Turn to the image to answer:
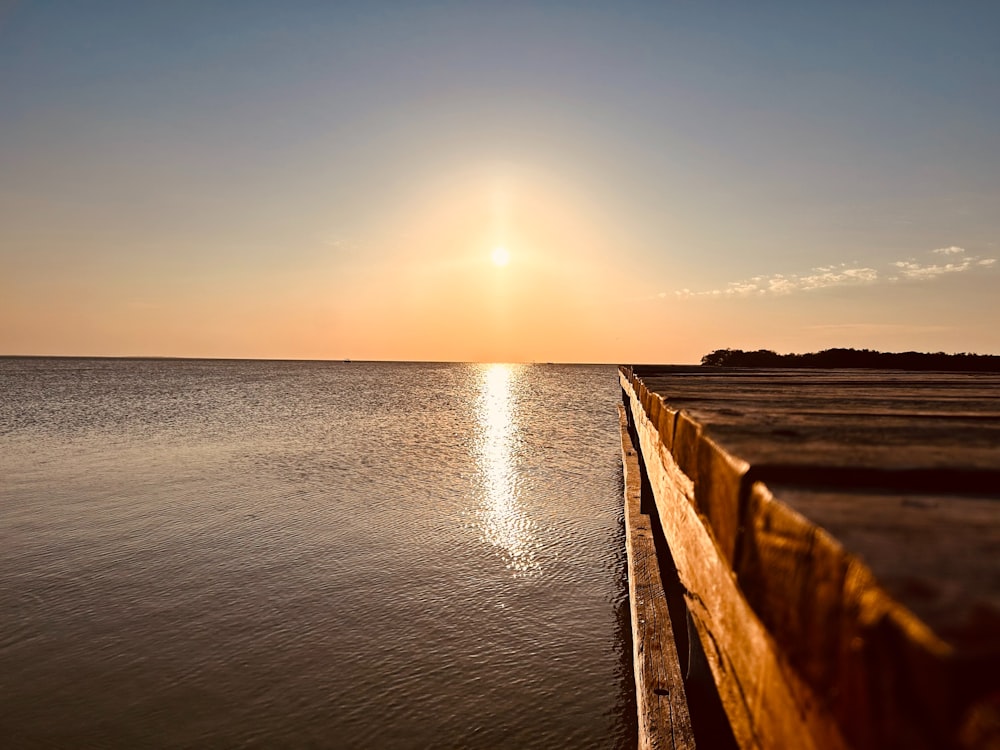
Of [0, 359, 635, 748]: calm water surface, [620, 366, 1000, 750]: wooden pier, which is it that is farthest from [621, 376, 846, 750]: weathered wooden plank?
[0, 359, 635, 748]: calm water surface

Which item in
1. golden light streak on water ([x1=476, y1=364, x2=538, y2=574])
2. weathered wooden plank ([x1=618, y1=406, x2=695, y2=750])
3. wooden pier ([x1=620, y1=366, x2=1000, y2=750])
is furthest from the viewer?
golden light streak on water ([x1=476, y1=364, x2=538, y2=574])

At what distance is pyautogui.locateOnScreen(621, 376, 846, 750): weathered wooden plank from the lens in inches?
24.2

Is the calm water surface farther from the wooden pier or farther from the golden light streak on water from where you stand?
the wooden pier

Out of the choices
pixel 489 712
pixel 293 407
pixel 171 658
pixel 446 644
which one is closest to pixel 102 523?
pixel 171 658

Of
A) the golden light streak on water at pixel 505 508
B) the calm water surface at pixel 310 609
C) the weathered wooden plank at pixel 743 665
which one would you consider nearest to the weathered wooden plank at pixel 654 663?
the calm water surface at pixel 310 609

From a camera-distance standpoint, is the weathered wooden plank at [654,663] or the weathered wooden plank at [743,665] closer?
the weathered wooden plank at [743,665]

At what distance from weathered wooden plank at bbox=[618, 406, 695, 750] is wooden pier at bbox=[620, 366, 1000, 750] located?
1732mm

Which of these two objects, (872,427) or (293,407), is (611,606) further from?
(293,407)

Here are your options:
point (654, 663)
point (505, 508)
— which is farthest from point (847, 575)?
point (505, 508)

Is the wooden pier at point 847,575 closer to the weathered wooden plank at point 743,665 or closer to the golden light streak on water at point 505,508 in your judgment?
the weathered wooden plank at point 743,665

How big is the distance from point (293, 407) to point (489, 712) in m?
33.5

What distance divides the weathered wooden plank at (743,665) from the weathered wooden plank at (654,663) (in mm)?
1724

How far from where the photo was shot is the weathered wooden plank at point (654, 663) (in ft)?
9.20

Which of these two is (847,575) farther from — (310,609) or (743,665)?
(310,609)
